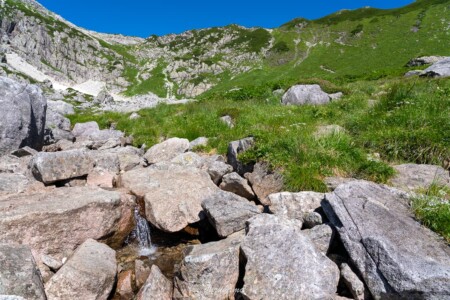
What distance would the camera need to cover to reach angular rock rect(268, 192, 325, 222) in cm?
669

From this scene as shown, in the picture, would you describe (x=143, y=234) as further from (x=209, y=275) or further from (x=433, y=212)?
(x=433, y=212)

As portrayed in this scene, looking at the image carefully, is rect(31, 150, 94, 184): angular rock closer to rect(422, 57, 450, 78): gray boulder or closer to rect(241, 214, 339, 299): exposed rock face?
rect(241, 214, 339, 299): exposed rock face

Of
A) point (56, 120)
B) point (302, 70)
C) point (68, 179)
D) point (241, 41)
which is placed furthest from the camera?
point (241, 41)

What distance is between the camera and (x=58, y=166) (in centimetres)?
995

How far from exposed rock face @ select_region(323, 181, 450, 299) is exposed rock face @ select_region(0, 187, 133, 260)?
5.24 m

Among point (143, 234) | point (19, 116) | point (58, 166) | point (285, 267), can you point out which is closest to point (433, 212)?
point (285, 267)

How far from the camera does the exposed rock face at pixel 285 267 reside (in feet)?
16.2

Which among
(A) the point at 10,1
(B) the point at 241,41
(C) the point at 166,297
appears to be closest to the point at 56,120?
(C) the point at 166,297

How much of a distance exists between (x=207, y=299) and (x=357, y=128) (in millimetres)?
8079

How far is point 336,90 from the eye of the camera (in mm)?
20281

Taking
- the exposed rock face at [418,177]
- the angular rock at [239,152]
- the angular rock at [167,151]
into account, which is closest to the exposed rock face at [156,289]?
the angular rock at [239,152]

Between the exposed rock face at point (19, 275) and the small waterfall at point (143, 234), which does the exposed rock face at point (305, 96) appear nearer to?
the small waterfall at point (143, 234)

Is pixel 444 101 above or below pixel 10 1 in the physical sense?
below

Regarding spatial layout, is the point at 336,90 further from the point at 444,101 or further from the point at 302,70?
the point at 302,70
